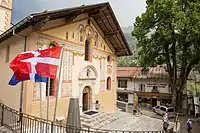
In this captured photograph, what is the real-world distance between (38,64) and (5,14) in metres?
14.9

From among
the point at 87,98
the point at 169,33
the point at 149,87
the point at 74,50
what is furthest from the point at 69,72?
the point at 149,87

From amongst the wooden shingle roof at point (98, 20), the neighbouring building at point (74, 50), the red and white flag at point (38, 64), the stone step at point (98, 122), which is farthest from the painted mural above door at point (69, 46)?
the stone step at point (98, 122)

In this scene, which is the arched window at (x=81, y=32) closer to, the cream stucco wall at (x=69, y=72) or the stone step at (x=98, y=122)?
the cream stucco wall at (x=69, y=72)

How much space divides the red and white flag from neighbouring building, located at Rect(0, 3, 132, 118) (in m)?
2.82

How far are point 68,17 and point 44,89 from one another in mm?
5428

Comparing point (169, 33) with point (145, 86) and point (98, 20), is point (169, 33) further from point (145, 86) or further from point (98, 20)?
point (145, 86)

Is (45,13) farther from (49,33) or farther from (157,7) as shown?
(157,7)

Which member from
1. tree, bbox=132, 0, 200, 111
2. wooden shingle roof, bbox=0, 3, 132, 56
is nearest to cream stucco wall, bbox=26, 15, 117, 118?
wooden shingle roof, bbox=0, 3, 132, 56

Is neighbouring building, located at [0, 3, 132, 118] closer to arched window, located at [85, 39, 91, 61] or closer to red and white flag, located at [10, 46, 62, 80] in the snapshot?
arched window, located at [85, 39, 91, 61]

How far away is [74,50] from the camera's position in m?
15.0

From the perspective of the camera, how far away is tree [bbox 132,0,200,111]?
1953 centimetres

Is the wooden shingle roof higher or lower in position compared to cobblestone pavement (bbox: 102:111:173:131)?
higher

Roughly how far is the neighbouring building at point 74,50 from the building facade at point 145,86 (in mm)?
10696

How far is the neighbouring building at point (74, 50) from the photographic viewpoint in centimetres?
1172
